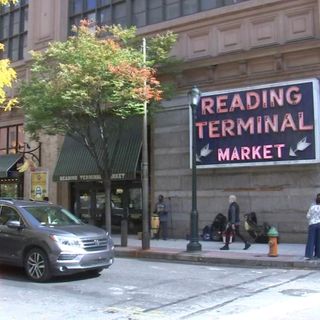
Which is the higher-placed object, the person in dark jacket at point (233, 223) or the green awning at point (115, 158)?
the green awning at point (115, 158)

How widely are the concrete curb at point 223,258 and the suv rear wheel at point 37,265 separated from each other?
5172mm

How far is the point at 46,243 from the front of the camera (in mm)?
11375

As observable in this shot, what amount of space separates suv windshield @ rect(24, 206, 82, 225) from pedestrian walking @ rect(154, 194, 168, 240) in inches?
305

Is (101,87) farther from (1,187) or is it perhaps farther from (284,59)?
(1,187)

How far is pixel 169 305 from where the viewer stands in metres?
9.31

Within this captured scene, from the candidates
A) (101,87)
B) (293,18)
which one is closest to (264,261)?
(101,87)

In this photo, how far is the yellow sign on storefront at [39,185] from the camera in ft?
84.3

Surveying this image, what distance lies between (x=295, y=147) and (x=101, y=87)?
6462 mm

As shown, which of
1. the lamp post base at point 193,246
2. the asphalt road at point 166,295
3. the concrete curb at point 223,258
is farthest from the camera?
the lamp post base at point 193,246

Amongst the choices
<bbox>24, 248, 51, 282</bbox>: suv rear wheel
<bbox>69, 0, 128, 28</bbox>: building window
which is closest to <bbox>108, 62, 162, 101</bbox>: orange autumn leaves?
<bbox>69, 0, 128, 28</bbox>: building window

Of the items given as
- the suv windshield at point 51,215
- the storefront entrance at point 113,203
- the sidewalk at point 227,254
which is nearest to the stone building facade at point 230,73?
the storefront entrance at point 113,203

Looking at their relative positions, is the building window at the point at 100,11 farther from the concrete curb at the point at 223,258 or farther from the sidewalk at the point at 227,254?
the concrete curb at the point at 223,258

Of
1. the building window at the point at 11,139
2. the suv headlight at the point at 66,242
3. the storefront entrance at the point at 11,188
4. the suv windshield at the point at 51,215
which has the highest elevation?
the building window at the point at 11,139

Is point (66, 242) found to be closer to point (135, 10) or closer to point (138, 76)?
point (138, 76)
